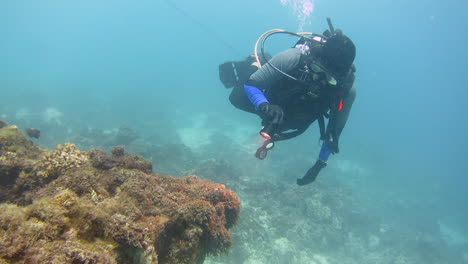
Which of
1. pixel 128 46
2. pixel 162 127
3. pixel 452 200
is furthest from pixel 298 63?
pixel 128 46

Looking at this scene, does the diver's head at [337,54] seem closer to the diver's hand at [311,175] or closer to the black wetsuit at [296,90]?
the black wetsuit at [296,90]

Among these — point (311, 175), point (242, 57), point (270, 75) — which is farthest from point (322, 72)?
point (242, 57)

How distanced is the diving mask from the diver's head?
25 cm

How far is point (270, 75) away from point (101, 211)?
3.60 meters

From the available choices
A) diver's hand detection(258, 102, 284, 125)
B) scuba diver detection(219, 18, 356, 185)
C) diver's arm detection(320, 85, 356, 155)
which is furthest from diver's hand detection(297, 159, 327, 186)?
diver's hand detection(258, 102, 284, 125)

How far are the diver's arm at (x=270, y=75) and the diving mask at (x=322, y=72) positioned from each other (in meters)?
0.34

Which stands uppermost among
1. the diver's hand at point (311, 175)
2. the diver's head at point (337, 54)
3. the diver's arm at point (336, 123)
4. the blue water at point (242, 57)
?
the diver's head at point (337, 54)

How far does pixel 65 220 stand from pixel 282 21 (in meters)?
141

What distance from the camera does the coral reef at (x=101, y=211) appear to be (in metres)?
2.03

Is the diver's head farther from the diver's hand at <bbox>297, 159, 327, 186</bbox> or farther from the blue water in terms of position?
the blue water

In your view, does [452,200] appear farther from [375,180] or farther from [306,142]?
[306,142]

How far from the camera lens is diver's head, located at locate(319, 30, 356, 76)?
15.2 ft

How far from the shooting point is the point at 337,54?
15.2 feet

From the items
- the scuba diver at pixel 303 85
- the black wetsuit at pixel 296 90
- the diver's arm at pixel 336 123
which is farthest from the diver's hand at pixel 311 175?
the black wetsuit at pixel 296 90
